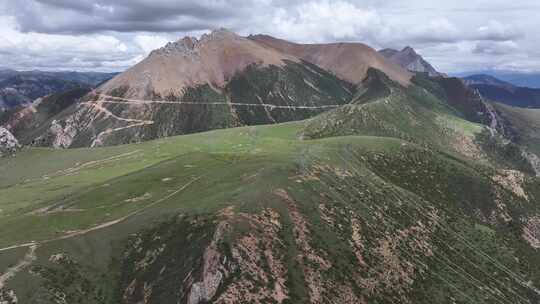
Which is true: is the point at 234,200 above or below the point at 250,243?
above

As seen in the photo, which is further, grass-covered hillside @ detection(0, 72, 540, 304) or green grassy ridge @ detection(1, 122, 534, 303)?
green grassy ridge @ detection(1, 122, 534, 303)

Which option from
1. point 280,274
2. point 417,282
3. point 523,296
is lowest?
point 523,296

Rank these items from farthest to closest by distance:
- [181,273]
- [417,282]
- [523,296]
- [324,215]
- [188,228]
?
[523,296]
[324,215]
[417,282]
[188,228]
[181,273]

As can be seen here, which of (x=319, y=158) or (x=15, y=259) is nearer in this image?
(x=15, y=259)

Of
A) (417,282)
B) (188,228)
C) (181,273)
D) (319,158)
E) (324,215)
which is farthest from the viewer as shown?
(319,158)

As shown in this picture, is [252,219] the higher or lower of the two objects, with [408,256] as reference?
higher

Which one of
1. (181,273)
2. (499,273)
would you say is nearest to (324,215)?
(181,273)

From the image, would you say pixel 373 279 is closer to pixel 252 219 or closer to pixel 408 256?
pixel 408 256

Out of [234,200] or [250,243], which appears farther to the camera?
[234,200]

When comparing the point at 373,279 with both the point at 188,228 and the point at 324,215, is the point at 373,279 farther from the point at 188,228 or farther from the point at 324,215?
the point at 188,228

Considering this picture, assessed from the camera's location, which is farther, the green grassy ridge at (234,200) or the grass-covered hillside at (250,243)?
the green grassy ridge at (234,200)

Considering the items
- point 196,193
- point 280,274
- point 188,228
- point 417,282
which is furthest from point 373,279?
point 196,193
